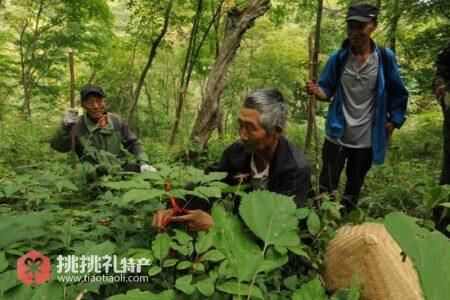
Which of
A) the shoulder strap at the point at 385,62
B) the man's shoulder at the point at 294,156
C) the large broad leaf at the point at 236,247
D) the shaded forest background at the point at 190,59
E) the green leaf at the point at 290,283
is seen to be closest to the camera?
the large broad leaf at the point at 236,247

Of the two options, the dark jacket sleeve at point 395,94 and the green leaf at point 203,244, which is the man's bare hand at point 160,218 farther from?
the dark jacket sleeve at point 395,94

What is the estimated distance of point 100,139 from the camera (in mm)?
3840

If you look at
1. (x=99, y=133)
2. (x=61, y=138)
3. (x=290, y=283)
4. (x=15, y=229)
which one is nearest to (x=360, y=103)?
(x=290, y=283)

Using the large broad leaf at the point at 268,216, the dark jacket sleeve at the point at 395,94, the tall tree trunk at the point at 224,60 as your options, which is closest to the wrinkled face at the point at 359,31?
the dark jacket sleeve at the point at 395,94

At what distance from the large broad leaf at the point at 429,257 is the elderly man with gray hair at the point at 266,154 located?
4.49 feet

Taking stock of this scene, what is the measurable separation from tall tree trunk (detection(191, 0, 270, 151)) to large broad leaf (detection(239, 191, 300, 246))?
3818 millimetres

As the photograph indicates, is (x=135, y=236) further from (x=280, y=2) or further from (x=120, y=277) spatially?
(x=280, y=2)

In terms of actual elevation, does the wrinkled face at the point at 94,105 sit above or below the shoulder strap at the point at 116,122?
above

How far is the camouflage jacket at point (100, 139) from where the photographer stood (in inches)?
136

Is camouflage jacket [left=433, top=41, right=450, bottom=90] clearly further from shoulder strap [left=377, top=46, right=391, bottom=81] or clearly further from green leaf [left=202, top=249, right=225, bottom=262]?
green leaf [left=202, top=249, right=225, bottom=262]

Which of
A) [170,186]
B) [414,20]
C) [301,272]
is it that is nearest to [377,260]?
[301,272]

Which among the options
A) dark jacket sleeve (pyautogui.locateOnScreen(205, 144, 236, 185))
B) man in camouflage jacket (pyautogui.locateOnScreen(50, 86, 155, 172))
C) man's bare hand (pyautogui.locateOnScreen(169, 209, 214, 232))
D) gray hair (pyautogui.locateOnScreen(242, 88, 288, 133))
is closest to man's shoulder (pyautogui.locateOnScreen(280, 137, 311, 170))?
gray hair (pyautogui.locateOnScreen(242, 88, 288, 133))

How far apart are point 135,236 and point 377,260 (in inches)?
43.4

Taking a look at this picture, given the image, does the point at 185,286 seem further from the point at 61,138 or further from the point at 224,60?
the point at 224,60
